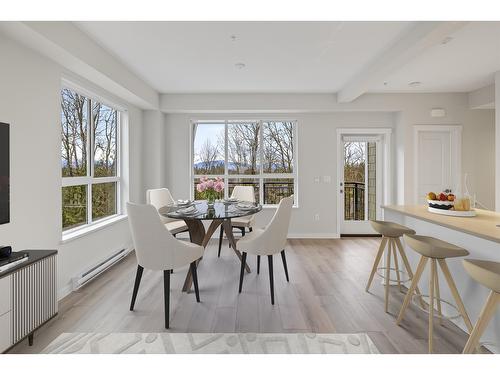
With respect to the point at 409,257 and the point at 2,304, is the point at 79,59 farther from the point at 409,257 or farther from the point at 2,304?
the point at 409,257

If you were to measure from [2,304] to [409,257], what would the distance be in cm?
332

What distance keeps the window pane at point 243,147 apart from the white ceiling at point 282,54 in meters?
0.90

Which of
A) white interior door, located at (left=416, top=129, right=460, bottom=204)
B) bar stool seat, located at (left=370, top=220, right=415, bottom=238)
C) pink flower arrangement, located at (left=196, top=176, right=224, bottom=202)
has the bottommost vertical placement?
bar stool seat, located at (left=370, top=220, right=415, bottom=238)

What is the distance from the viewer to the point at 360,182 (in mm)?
5367

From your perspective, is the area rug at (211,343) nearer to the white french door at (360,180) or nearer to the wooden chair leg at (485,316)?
the wooden chair leg at (485,316)

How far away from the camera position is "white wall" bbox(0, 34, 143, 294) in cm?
217

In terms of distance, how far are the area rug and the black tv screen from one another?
0.98 m

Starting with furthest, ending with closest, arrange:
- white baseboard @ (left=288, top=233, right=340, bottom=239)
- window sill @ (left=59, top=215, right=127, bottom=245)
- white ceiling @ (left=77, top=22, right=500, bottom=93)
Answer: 1. white baseboard @ (left=288, top=233, right=340, bottom=239)
2. window sill @ (left=59, top=215, right=127, bottom=245)
3. white ceiling @ (left=77, top=22, right=500, bottom=93)

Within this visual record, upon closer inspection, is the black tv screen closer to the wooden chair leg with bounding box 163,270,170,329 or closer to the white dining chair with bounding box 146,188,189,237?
the wooden chair leg with bounding box 163,270,170,329

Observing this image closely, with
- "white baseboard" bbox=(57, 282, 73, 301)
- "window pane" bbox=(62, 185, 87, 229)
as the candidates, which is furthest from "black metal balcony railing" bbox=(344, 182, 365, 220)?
"white baseboard" bbox=(57, 282, 73, 301)

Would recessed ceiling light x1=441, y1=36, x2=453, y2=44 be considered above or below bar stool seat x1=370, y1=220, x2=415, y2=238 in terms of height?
above

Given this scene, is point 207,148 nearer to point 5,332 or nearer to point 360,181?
point 360,181

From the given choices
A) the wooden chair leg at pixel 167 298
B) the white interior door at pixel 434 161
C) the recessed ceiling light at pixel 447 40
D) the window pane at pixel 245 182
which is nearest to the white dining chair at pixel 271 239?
the wooden chair leg at pixel 167 298

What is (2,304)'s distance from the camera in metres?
1.63
